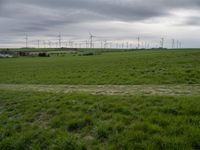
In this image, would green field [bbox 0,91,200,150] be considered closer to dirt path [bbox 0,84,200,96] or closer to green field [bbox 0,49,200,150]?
green field [bbox 0,49,200,150]

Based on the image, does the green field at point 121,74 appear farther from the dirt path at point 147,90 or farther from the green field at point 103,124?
the green field at point 103,124

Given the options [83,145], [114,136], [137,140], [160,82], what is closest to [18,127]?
[83,145]

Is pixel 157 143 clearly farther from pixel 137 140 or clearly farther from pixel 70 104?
pixel 70 104

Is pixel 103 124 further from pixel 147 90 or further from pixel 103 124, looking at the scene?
pixel 147 90

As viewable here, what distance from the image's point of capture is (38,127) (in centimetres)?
646

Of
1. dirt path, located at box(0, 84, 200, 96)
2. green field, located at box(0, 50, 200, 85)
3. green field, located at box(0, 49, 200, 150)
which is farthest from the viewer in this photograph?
green field, located at box(0, 50, 200, 85)

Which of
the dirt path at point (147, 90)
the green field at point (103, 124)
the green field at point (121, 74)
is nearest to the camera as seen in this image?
the green field at point (103, 124)

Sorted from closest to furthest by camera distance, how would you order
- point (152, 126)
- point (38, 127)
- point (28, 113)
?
1. point (152, 126)
2. point (38, 127)
3. point (28, 113)

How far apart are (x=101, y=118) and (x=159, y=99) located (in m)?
2.72

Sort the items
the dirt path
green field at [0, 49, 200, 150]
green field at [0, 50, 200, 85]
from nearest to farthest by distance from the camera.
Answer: green field at [0, 49, 200, 150], the dirt path, green field at [0, 50, 200, 85]

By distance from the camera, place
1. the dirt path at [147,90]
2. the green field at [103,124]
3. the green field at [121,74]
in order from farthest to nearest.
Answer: the green field at [121,74] < the dirt path at [147,90] < the green field at [103,124]

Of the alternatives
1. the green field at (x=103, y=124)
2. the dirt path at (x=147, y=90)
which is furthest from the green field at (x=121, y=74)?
the green field at (x=103, y=124)

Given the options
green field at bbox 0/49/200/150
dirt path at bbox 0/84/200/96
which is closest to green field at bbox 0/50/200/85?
dirt path at bbox 0/84/200/96

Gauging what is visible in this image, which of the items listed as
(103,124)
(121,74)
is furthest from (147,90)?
(121,74)
